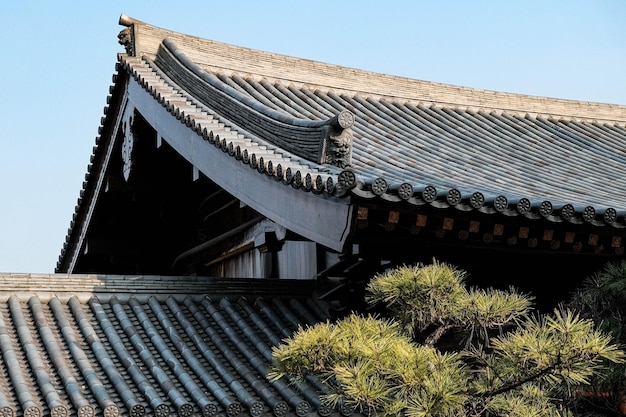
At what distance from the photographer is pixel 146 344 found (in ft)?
21.4

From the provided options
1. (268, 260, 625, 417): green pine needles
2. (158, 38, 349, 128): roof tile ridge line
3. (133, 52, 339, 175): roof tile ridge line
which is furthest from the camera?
(158, 38, 349, 128): roof tile ridge line

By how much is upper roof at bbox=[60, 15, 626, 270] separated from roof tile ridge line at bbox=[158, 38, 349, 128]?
2cm

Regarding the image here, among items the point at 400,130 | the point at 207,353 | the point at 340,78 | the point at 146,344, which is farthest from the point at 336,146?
the point at 340,78

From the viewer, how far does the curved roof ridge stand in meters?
9.68

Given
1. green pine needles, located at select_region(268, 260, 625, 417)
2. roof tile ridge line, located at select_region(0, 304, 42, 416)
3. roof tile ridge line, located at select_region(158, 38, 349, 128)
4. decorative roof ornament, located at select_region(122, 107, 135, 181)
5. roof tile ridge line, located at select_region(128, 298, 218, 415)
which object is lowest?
roof tile ridge line, located at select_region(128, 298, 218, 415)

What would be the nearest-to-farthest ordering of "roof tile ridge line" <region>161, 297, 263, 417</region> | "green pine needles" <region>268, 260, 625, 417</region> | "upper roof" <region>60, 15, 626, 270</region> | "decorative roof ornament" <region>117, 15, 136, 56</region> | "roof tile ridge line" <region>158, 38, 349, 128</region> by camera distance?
1. "green pine needles" <region>268, 260, 625, 417</region>
2. "upper roof" <region>60, 15, 626, 270</region>
3. "roof tile ridge line" <region>161, 297, 263, 417</region>
4. "roof tile ridge line" <region>158, 38, 349, 128</region>
5. "decorative roof ornament" <region>117, 15, 136, 56</region>

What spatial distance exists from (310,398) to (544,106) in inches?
263

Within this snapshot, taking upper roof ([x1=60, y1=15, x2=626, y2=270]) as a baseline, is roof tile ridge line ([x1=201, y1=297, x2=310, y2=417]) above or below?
below

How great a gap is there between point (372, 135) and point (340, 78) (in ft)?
6.45

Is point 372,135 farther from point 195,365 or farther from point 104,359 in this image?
point 104,359

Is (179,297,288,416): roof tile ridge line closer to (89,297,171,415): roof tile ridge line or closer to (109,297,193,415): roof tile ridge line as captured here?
(109,297,193,415): roof tile ridge line

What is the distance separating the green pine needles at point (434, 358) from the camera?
3.93 metres

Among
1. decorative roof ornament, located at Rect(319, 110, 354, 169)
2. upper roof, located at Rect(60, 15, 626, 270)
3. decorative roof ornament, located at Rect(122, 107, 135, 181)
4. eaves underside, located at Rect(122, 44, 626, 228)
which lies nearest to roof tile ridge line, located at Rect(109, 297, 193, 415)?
upper roof, located at Rect(60, 15, 626, 270)

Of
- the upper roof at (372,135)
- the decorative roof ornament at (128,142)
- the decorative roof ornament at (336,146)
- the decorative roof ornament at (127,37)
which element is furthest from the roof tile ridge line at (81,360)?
the decorative roof ornament at (127,37)
